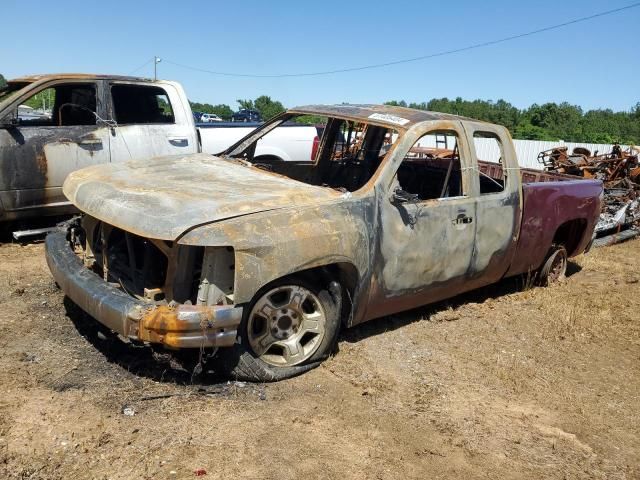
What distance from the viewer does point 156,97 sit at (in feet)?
24.7

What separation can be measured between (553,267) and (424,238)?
271 centimetres

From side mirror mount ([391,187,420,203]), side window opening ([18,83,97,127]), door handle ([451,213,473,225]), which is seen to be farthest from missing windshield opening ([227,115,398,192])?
side window opening ([18,83,97,127])

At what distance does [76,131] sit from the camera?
6.57 meters

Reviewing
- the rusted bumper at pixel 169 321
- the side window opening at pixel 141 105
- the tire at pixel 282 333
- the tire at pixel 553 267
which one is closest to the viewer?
the rusted bumper at pixel 169 321

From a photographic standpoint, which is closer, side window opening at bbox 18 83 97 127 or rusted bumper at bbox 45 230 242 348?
rusted bumper at bbox 45 230 242 348

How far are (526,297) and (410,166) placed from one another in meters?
1.80

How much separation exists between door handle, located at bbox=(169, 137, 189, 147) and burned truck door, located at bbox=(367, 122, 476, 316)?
375 centimetres

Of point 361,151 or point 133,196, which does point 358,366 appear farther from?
point 361,151

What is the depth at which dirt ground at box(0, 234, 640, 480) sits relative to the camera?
9.53ft

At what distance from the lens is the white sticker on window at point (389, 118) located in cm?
451

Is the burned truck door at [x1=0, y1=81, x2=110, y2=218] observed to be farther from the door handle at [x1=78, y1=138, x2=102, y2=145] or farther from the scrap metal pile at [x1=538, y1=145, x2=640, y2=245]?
the scrap metal pile at [x1=538, y1=145, x2=640, y2=245]

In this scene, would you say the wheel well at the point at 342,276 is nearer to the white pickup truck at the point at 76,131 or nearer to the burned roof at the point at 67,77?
the white pickup truck at the point at 76,131

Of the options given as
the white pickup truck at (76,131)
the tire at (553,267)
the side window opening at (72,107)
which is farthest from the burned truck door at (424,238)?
the side window opening at (72,107)

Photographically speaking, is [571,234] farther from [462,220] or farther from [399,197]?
[399,197]
